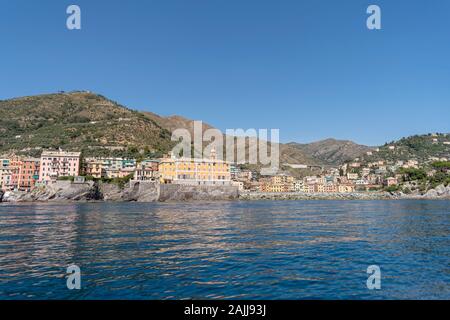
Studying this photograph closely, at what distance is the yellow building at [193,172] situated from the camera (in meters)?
95.3

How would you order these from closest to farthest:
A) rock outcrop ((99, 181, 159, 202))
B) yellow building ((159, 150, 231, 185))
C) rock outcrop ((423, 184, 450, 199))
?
rock outcrop ((99, 181, 159, 202)) → yellow building ((159, 150, 231, 185)) → rock outcrop ((423, 184, 450, 199))

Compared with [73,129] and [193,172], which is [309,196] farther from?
[73,129]

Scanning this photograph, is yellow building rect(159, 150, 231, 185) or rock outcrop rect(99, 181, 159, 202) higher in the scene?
yellow building rect(159, 150, 231, 185)

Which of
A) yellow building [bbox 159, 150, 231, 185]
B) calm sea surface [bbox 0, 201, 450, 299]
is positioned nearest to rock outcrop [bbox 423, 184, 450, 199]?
yellow building [bbox 159, 150, 231, 185]

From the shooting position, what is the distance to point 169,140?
7382 inches

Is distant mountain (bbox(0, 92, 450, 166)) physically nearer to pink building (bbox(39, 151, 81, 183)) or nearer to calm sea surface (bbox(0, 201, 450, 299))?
pink building (bbox(39, 151, 81, 183))

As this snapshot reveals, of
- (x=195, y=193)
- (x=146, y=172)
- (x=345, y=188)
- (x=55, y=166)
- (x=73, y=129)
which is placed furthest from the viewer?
(x=345, y=188)

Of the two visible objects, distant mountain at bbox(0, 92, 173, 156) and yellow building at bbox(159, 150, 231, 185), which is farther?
distant mountain at bbox(0, 92, 173, 156)

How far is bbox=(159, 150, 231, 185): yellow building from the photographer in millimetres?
95312

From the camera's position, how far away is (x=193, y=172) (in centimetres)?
9644

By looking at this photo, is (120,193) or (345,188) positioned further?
(345,188)

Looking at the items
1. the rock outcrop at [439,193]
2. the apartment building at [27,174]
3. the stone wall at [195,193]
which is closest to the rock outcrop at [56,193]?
the apartment building at [27,174]

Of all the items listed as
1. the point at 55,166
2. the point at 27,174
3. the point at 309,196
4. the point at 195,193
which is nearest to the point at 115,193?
the point at 55,166
